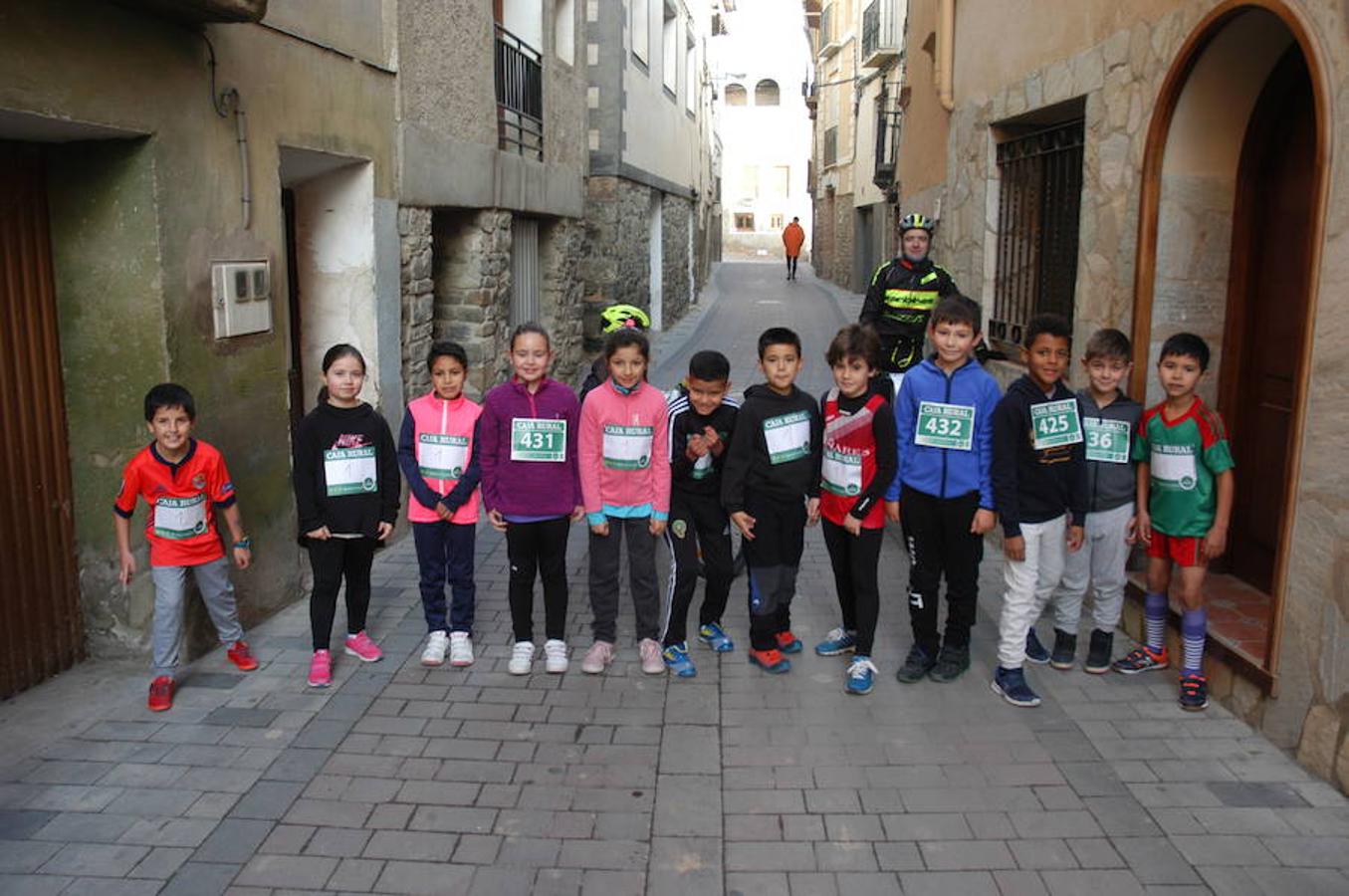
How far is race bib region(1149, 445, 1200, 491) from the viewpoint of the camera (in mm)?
4578

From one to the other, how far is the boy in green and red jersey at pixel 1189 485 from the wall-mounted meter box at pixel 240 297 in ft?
13.6

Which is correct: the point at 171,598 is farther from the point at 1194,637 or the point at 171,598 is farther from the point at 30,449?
the point at 1194,637

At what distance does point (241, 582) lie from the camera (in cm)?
551

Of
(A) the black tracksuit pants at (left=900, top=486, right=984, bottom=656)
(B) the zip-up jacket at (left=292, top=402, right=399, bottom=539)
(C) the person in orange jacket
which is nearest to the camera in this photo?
(A) the black tracksuit pants at (left=900, top=486, right=984, bottom=656)

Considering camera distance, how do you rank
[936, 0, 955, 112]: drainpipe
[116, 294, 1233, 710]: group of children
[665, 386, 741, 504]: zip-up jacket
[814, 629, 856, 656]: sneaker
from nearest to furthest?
[116, 294, 1233, 710]: group of children < [665, 386, 741, 504]: zip-up jacket < [814, 629, 856, 656]: sneaker < [936, 0, 955, 112]: drainpipe

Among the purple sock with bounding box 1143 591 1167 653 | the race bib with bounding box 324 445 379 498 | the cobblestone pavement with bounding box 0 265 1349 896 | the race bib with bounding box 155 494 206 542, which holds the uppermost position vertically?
the race bib with bounding box 324 445 379 498

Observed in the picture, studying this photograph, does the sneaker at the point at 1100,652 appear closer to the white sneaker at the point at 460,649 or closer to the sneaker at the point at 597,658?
the sneaker at the point at 597,658

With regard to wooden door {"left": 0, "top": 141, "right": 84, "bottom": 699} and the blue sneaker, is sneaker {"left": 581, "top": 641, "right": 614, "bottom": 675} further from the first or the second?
wooden door {"left": 0, "top": 141, "right": 84, "bottom": 699}

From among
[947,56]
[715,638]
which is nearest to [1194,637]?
[715,638]

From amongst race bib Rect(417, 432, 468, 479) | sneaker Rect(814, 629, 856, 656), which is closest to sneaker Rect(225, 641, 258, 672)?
race bib Rect(417, 432, 468, 479)

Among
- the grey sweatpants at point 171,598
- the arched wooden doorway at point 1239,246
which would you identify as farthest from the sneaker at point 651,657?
the arched wooden doorway at point 1239,246

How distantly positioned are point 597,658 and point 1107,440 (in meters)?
2.44

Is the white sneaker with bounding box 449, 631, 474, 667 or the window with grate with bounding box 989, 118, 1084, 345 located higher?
the window with grate with bounding box 989, 118, 1084, 345

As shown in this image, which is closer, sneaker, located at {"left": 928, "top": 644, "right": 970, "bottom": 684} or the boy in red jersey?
the boy in red jersey
